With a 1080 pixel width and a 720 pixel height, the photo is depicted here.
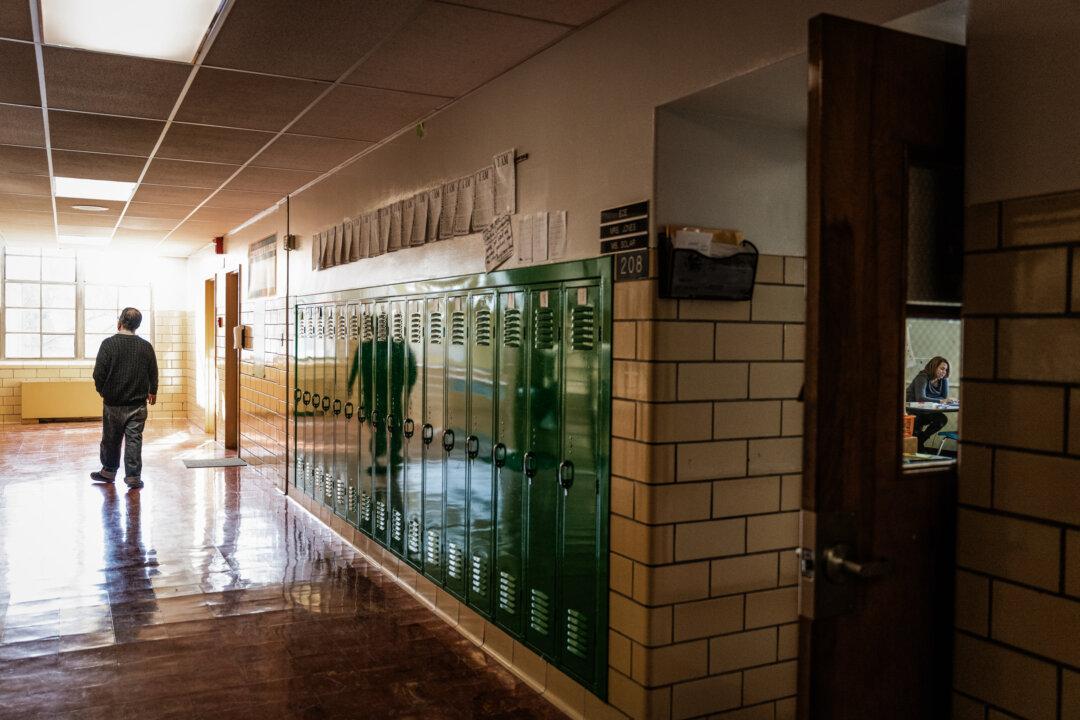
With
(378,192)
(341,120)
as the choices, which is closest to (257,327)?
(378,192)

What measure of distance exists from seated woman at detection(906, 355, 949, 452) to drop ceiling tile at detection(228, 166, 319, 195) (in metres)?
4.31

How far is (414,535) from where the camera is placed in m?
4.61

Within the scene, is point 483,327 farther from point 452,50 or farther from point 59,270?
point 59,270

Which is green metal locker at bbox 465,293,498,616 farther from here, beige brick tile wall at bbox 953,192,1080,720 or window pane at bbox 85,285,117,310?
window pane at bbox 85,285,117,310

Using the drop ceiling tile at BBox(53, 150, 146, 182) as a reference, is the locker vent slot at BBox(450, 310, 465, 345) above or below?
below

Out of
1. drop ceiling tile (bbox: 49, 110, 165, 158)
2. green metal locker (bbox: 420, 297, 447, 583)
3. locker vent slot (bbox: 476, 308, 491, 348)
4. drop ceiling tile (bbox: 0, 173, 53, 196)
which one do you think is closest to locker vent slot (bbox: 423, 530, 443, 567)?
green metal locker (bbox: 420, 297, 447, 583)

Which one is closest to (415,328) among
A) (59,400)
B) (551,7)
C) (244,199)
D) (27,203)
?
(551,7)

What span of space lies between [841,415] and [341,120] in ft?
12.0

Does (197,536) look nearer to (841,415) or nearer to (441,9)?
(441,9)

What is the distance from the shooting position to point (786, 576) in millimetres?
3025

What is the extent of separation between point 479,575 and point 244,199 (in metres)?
4.68

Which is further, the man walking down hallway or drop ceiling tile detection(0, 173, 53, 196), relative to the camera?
the man walking down hallway

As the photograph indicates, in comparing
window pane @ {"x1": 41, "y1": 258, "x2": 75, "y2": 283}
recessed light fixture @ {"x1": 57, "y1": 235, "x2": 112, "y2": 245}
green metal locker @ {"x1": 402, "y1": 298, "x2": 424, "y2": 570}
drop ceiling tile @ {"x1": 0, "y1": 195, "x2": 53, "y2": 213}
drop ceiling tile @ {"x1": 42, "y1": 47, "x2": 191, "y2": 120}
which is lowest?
green metal locker @ {"x1": 402, "y1": 298, "x2": 424, "y2": 570}

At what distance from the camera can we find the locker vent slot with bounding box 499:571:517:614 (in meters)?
3.62
